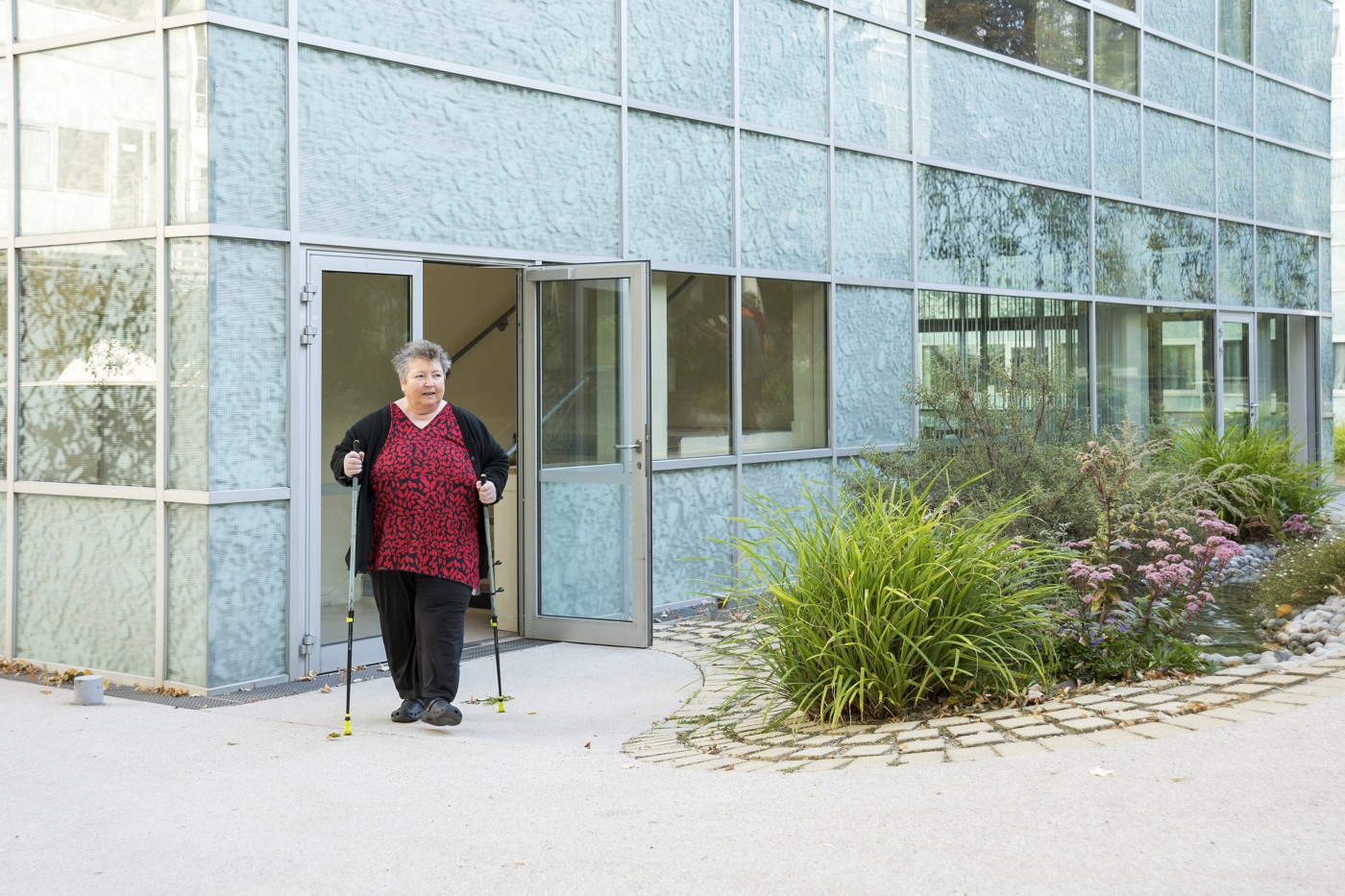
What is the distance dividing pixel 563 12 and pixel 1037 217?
20.8 feet

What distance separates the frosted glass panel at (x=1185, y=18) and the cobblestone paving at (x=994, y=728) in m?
10.8

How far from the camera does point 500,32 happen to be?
861cm

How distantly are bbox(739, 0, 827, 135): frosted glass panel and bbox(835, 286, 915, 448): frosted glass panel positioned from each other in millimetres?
1418

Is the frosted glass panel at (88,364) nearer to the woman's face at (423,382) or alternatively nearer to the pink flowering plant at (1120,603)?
the woman's face at (423,382)

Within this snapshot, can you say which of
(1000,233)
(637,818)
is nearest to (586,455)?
(637,818)

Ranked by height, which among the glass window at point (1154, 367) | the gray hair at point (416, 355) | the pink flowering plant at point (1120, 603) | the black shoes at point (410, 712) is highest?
the glass window at point (1154, 367)

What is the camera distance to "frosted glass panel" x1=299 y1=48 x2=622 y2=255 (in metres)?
7.66

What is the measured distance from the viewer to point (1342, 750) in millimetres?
4883

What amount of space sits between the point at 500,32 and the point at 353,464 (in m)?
3.41

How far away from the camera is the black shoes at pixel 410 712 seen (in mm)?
6504

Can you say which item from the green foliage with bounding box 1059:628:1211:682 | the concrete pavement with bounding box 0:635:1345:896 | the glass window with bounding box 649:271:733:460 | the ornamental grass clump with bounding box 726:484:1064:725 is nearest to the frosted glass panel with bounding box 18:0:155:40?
the concrete pavement with bounding box 0:635:1345:896

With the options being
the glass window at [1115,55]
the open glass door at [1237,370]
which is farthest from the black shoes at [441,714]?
the open glass door at [1237,370]

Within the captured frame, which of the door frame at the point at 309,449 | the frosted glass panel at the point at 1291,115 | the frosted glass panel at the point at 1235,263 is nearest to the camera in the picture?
the door frame at the point at 309,449

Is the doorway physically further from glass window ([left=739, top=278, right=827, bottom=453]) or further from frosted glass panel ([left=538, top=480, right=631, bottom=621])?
glass window ([left=739, top=278, right=827, bottom=453])
